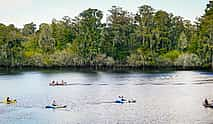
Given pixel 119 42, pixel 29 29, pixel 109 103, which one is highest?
Result: pixel 29 29

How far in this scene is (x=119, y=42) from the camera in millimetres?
150750

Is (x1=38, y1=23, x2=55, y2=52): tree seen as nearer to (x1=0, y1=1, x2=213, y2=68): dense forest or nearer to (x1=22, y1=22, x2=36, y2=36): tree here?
(x1=0, y1=1, x2=213, y2=68): dense forest

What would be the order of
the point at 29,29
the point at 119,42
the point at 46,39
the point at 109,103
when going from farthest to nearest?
the point at 29,29 → the point at 46,39 → the point at 119,42 → the point at 109,103

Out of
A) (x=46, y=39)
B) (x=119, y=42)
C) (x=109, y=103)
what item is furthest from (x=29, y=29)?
(x=109, y=103)

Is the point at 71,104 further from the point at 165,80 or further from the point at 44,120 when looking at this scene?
the point at 165,80

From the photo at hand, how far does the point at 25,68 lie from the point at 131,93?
253ft

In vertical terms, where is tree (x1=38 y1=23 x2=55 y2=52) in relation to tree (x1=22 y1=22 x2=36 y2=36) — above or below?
below

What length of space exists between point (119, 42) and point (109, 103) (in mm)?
86650

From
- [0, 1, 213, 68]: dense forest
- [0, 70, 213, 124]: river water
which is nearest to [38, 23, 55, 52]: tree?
[0, 1, 213, 68]: dense forest

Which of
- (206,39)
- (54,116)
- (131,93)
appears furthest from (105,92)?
(206,39)

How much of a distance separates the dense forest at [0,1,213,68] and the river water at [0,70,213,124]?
49.2m

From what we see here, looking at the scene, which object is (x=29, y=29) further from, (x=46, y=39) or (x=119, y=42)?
(x=119, y=42)

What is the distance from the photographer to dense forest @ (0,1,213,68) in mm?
147500

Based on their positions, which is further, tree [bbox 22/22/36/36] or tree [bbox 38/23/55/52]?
tree [bbox 22/22/36/36]
